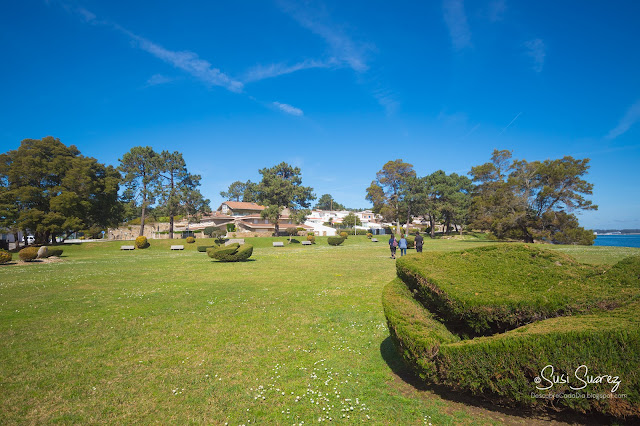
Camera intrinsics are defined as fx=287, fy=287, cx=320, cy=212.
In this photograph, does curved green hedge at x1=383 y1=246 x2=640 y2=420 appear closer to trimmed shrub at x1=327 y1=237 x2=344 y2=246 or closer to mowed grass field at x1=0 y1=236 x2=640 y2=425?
mowed grass field at x1=0 y1=236 x2=640 y2=425

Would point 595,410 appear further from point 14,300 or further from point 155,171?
point 155,171

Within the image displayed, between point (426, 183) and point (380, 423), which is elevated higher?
point (426, 183)

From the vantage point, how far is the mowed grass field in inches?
156

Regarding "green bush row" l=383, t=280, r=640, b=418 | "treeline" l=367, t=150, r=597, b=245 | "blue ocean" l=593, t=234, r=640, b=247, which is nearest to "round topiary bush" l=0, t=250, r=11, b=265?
"green bush row" l=383, t=280, r=640, b=418

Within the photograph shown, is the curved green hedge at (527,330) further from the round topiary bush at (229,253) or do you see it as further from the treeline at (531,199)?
the treeline at (531,199)

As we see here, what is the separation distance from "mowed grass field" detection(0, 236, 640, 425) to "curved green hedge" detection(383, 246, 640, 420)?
819 mm

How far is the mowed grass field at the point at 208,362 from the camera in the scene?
3.96 metres

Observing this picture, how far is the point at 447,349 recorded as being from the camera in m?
3.52

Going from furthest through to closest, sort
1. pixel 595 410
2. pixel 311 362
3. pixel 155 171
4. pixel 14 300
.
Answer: pixel 155 171
pixel 14 300
pixel 311 362
pixel 595 410

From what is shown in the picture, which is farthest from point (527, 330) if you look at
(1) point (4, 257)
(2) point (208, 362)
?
(1) point (4, 257)

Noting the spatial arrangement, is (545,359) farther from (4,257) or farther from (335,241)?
(335,241)

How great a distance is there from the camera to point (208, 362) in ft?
17.9

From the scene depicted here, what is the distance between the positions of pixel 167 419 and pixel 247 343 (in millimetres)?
2503

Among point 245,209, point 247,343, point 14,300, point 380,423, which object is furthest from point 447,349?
point 245,209
